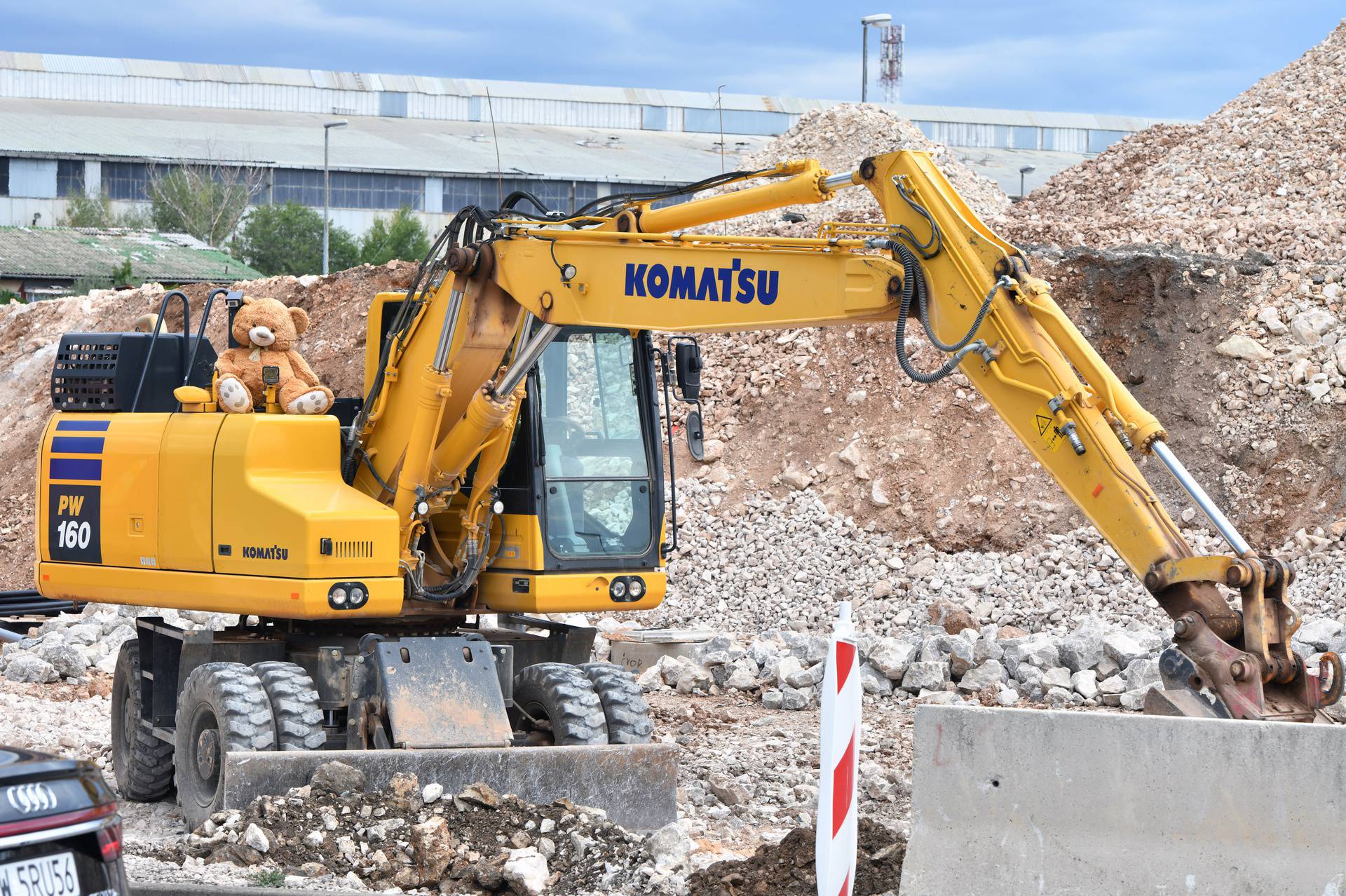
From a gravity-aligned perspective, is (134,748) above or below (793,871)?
below

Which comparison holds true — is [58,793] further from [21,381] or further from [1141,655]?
[21,381]

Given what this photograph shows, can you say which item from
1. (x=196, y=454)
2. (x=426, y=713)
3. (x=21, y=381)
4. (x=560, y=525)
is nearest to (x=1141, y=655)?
(x=560, y=525)

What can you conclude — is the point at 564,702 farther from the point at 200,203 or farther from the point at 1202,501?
the point at 200,203

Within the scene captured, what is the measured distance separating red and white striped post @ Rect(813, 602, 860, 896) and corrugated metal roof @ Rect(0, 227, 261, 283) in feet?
120

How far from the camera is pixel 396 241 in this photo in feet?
152

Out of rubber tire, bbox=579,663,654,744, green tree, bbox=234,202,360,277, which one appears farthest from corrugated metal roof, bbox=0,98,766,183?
rubber tire, bbox=579,663,654,744

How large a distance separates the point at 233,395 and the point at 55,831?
4995mm

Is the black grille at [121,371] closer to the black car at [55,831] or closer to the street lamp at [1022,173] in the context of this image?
the black car at [55,831]

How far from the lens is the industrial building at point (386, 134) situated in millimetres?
51344

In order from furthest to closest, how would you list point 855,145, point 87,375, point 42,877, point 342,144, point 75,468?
point 342,144, point 855,145, point 87,375, point 75,468, point 42,877

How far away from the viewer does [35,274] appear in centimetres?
4059

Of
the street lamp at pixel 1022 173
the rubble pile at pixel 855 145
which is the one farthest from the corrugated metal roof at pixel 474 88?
the rubble pile at pixel 855 145

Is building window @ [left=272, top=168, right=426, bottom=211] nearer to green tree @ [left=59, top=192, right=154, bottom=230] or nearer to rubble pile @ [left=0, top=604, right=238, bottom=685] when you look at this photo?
green tree @ [left=59, top=192, right=154, bottom=230]

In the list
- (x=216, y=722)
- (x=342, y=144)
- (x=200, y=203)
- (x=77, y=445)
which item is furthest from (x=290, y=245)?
(x=216, y=722)
